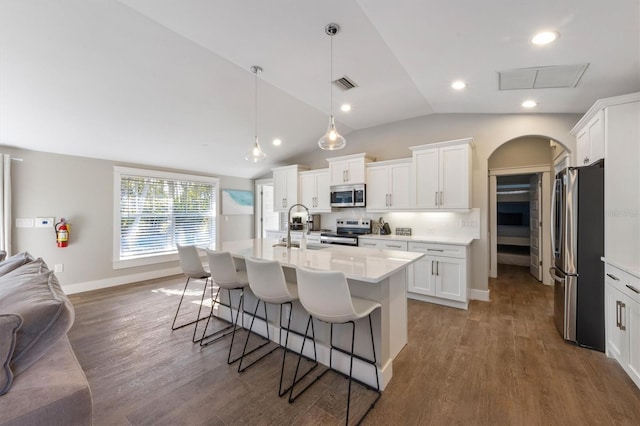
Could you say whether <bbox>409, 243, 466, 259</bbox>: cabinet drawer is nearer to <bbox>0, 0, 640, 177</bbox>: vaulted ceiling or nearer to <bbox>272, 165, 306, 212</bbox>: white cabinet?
<bbox>0, 0, 640, 177</bbox>: vaulted ceiling

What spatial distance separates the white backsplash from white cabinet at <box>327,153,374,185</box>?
65 cm

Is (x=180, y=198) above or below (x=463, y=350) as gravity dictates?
above

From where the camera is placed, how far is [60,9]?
204 cm

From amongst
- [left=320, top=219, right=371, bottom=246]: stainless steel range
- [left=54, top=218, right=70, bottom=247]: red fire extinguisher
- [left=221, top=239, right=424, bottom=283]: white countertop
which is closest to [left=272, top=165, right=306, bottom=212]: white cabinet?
[left=320, top=219, right=371, bottom=246]: stainless steel range

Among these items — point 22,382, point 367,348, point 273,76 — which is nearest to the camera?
point 22,382

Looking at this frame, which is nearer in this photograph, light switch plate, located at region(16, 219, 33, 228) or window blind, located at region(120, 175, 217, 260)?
light switch plate, located at region(16, 219, 33, 228)

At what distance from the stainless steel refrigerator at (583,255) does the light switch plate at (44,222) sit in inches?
261

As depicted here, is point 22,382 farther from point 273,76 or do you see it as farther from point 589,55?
point 589,55

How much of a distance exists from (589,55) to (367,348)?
293 centimetres

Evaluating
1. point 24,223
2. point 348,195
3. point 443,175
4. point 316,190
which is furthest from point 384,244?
point 24,223

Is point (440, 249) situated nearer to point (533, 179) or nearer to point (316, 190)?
point (316, 190)

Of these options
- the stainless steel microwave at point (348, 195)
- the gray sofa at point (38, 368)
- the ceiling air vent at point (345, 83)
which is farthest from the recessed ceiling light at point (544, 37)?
the gray sofa at point (38, 368)

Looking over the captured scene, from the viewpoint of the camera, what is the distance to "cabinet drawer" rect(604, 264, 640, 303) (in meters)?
1.96

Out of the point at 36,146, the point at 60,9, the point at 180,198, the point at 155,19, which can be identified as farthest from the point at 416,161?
the point at 36,146
